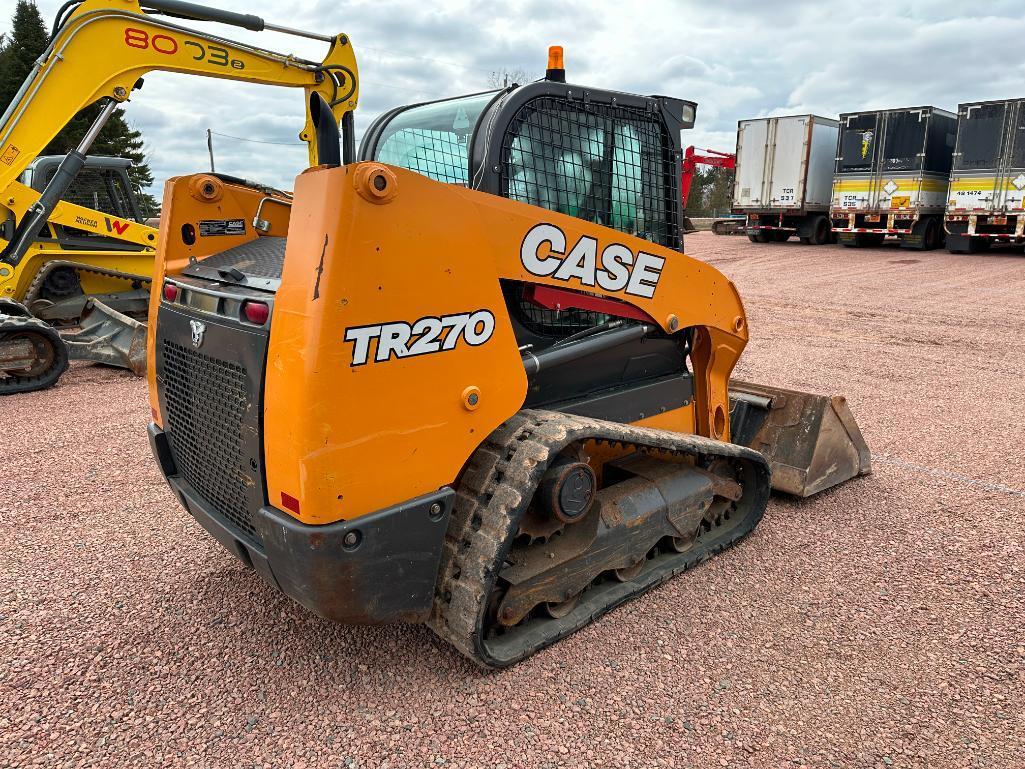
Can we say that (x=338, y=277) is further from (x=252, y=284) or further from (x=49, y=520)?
(x=49, y=520)

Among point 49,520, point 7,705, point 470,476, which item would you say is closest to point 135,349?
point 49,520

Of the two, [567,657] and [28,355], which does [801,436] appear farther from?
[28,355]

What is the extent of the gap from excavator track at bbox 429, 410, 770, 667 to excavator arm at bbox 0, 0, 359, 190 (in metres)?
4.98

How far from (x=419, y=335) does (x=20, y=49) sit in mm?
45024

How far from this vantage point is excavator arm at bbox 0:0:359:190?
672 centimetres

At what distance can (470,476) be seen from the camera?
8.82ft

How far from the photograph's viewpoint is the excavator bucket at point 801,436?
438 cm

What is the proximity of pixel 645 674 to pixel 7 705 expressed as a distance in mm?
2257

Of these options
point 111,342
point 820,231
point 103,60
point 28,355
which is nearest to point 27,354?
point 28,355

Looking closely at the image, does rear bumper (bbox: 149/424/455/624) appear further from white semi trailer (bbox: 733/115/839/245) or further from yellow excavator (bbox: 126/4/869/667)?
white semi trailer (bbox: 733/115/839/245)

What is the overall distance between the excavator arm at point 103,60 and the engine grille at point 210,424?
4514 mm

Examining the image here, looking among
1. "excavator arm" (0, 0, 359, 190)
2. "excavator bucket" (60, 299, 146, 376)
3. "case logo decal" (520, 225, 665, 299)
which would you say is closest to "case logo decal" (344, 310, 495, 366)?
"case logo decal" (520, 225, 665, 299)

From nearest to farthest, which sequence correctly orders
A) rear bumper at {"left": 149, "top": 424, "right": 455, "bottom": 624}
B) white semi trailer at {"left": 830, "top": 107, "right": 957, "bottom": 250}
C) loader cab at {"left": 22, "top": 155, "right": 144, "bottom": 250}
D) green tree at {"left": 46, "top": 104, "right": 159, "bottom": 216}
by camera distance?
1. rear bumper at {"left": 149, "top": 424, "right": 455, "bottom": 624}
2. loader cab at {"left": 22, "top": 155, "right": 144, "bottom": 250}
3. white semi trailer at {"left": 830, "top": 107, "right": 957, "bottom": 250}
4. green tree at {"left": 46, "top": 104, "right": 159, "bottom": 216}

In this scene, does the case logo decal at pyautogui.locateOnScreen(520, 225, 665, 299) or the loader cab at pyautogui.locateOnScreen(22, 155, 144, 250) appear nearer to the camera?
the case logo decal at pyautogui.locateOnScreen(520, 225, 665, 299)
